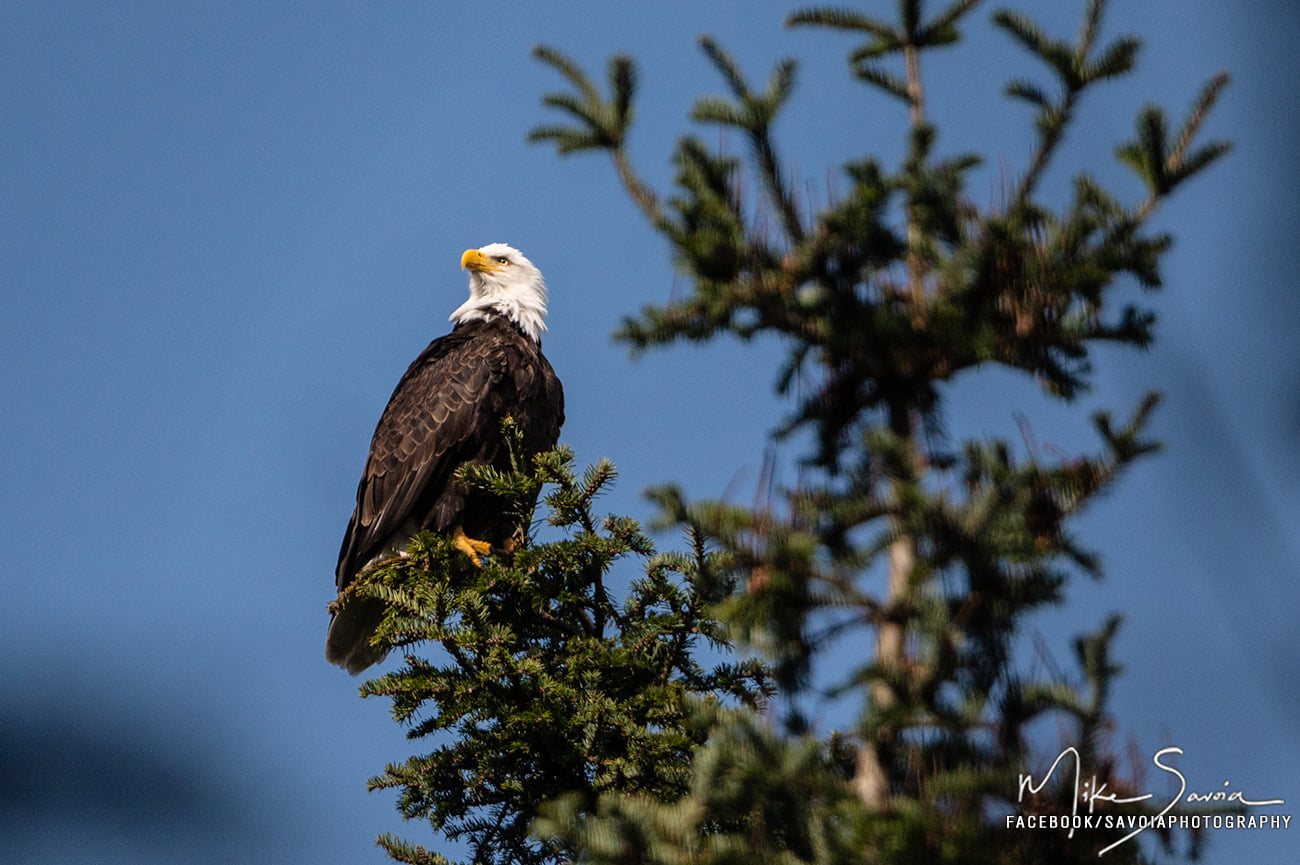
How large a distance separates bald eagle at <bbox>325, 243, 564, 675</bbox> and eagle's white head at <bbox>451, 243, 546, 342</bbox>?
58 cm

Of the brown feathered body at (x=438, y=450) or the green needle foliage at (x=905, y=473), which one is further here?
the brown feathered body at (x=438, y=450)

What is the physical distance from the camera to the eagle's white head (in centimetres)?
823

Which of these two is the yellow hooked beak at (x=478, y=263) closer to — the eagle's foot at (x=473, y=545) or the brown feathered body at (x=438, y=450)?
the brown feathered body at (x=438, y=450)

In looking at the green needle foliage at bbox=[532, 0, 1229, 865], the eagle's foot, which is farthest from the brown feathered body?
the green needle foliage at bbox=[532, 0, 1229, 865]

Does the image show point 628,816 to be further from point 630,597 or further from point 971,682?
point 630,597

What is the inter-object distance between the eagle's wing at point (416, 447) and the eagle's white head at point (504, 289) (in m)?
0.79

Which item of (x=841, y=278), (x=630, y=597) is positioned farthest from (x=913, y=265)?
(x=630, y=597)

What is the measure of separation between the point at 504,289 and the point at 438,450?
1.87 meters

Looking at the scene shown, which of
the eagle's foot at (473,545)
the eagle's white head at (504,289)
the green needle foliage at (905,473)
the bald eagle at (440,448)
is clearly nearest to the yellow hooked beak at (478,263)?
the eagle's white head at (504,289)

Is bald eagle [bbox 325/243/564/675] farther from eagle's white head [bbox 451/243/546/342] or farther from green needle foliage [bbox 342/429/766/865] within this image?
green needle foliage [bbox 342/429/766/865]

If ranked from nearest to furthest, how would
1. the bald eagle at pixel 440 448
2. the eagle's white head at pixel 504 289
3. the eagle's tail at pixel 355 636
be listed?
the eagle's tail at pixel 355 636 < the bald eagle at pixel 440 448 < the eagle's white head at pixel 504 289

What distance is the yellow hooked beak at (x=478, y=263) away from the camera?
875cm

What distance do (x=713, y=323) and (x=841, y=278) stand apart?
35 cm

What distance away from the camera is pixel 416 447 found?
281 inches
